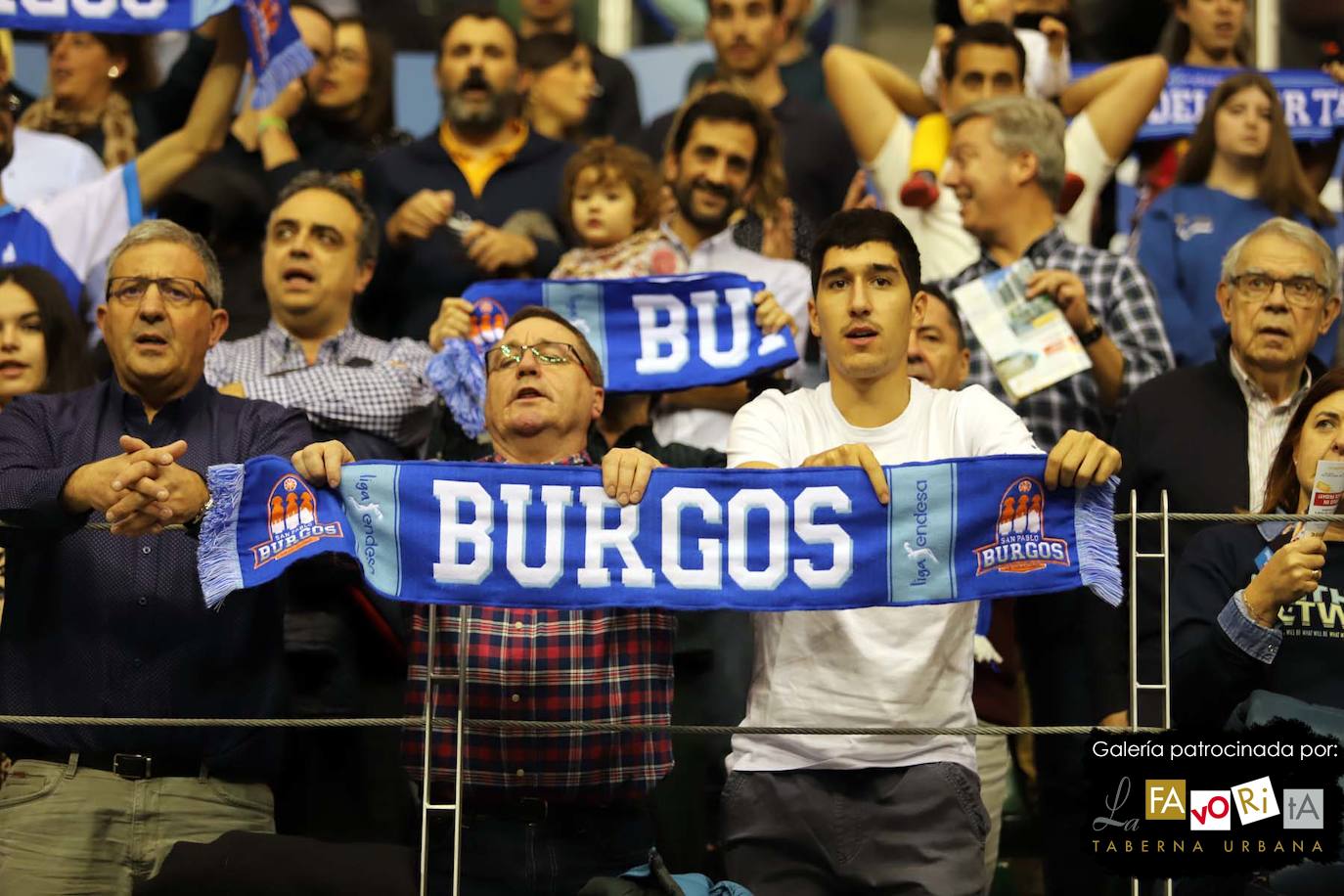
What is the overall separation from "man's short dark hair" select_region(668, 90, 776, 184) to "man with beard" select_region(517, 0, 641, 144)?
146cm

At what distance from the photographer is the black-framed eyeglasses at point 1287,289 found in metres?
6.01

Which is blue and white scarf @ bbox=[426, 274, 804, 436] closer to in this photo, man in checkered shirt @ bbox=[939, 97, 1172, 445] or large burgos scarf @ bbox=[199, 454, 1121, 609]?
man in checkered shirt @ bbox=[939, 97, 1172, 445]

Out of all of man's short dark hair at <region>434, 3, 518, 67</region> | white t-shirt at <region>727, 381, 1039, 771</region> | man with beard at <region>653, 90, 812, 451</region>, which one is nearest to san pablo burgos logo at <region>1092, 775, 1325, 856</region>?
white t-shirt at <region>727, 381, 1039, 771</region>

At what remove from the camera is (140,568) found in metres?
4.95

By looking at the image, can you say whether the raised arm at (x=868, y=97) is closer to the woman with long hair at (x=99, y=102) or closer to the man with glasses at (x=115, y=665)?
the woman with long hair at (x=99, y=102)

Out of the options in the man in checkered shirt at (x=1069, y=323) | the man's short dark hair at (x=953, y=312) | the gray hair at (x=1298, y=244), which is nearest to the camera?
the man in checkered shirt at (x=1069, y=323)

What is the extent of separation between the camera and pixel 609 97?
888 centimetres

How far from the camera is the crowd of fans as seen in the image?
4754mm

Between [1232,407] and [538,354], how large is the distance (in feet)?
7.06

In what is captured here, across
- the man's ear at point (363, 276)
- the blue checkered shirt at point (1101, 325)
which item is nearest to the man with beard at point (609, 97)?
the man's ear at point (363, 276)

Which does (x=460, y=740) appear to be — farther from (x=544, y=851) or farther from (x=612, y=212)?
(x=612, y=212)

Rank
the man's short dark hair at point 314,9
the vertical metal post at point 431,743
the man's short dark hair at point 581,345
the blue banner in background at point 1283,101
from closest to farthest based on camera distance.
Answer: the vertical metal post at point 431,743
the man's short dark hair at point 581,345
the man's short dark hair at point 314,9
the blue banner in background at point 1283,101

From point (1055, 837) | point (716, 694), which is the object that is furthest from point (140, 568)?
point (1055, 837)

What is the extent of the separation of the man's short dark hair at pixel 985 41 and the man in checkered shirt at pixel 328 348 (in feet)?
7.69
